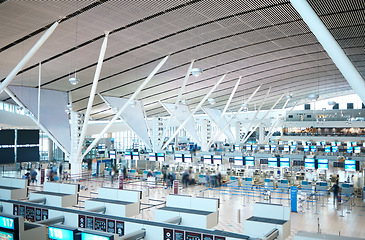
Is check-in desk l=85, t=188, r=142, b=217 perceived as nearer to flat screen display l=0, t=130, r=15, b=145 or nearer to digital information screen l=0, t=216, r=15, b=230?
digital information screen l=0, t=216, r=15, b=230

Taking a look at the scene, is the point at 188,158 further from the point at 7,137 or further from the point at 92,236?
the point at 92,236

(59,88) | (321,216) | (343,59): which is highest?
(59,88)

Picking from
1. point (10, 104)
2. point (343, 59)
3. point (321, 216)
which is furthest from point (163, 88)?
point (343, 59)

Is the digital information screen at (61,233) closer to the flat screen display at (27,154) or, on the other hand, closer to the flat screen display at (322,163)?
the flat screen display at (322,163)

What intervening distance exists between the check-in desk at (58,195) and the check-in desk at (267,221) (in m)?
5.71

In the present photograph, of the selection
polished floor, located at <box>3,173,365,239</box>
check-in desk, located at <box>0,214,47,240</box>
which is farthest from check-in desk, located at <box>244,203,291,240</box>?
check-in desk, located at <box>0,214,47,240</box>

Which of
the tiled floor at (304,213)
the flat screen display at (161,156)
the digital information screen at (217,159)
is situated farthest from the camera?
the flat screen display at (161,156)

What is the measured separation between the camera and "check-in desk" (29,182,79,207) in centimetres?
1060

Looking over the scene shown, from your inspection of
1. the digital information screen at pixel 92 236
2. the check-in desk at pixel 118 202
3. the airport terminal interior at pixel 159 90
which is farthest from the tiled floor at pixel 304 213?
the digital information screen at pixel 92 236

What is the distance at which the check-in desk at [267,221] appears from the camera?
7.38m

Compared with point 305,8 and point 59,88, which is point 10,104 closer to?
point 59,88

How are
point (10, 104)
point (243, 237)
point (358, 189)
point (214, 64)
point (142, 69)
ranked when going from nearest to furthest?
point (243, 237) → point (358, 189) → point (142, 69) → point (214, 64) → point (10, 104)

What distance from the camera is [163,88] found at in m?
32.3

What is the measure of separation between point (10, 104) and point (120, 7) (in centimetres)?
2117
